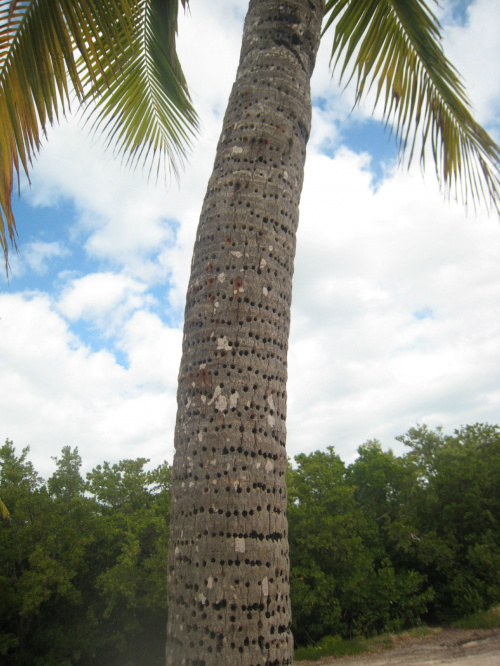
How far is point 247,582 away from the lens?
5.58 ft

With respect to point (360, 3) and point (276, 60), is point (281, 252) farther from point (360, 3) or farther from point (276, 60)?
point (360, 3)

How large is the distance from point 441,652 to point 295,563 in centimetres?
617

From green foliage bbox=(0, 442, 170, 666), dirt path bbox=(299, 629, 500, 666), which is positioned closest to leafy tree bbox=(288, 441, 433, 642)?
dirt path bbox=(299, 629, 500, 666)

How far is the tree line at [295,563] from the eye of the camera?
57.1ft

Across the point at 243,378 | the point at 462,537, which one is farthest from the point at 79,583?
the point at 243,378

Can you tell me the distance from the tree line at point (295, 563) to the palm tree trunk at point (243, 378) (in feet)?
56.2

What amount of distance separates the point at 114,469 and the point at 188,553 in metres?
24.2

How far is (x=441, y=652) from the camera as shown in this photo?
46.1 ft

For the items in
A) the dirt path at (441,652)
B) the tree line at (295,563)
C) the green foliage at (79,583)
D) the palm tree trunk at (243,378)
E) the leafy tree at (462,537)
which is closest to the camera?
the palm tree trunk at (243,378)

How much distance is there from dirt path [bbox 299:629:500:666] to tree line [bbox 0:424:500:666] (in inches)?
90.5

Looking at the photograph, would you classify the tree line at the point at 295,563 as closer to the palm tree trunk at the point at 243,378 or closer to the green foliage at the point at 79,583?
the green foliage at the point at 79,583

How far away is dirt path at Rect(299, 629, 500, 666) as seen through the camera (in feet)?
41.8

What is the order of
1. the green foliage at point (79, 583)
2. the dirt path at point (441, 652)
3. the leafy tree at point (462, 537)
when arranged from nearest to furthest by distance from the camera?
the dirt path at point (441, 652) < the green foliage at point (79, 583) < the leafy tree at point (462, 537)

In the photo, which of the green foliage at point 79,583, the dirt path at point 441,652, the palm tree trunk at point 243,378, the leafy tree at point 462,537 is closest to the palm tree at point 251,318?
the palm tree trunk at point 243,378
